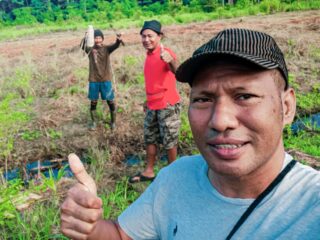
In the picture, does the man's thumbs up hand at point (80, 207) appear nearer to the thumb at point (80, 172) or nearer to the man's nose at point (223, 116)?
the thumb at point (80, 172)

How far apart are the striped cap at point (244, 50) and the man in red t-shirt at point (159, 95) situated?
2.75m

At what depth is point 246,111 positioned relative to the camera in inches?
45.8

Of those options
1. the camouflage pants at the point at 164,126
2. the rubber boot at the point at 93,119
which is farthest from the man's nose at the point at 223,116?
the rubber boot at the point at 93,119

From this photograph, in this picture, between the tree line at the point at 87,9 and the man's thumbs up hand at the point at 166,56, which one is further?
the tree line at the point at 87,9

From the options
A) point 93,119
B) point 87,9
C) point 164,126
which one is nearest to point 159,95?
point 164,126

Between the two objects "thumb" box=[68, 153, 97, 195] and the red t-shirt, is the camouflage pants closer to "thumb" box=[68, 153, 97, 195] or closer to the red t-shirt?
the red t-shirt

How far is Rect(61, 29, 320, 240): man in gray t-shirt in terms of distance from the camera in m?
1.12

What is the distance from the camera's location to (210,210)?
1208mm

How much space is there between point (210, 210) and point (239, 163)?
0.18 m

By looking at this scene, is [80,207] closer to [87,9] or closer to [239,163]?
[239,163]

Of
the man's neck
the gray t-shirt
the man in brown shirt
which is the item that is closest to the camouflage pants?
the man in brown shirt

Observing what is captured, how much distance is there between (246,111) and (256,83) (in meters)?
0.09

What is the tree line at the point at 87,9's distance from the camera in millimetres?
26750

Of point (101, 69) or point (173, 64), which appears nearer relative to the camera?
point (173, 64)
